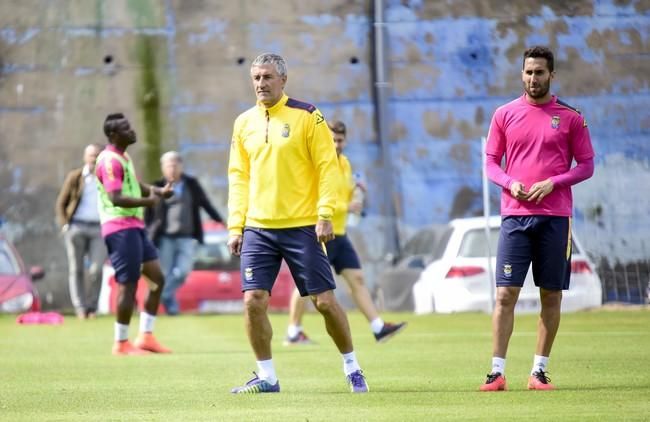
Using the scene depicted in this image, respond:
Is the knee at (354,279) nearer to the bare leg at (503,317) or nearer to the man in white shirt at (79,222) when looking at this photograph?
the bare leg at (503,317)

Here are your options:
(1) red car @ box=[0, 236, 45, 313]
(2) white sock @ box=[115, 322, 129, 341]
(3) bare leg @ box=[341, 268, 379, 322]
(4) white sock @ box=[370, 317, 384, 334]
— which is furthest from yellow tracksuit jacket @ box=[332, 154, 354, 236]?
(1) red car @ box=[0, 236, 45, 313]

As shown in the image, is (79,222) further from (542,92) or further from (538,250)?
(542,92)

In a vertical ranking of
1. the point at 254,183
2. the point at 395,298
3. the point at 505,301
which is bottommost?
the point at 395,298

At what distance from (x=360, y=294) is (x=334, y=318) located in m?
5.66

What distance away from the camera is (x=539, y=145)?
10586mm

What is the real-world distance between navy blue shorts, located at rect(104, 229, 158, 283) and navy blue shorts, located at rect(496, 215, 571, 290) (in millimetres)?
5049

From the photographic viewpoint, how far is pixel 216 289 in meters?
24.8

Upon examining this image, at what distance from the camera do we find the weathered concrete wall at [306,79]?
25500mm

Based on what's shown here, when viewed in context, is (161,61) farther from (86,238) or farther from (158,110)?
(86,238)

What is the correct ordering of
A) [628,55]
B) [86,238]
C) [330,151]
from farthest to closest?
[628,55]
[86,238]
[330,151]

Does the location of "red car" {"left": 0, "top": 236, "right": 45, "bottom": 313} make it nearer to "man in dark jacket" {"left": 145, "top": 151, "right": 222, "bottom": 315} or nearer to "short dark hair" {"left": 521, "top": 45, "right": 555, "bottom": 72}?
"man in dark jacket" {"left": 145, "top": 151, "right": 222, "bottom": 315}

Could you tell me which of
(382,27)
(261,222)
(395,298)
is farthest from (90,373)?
(382,27)

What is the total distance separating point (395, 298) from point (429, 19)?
4.29 metres

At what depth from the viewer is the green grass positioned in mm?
9266
